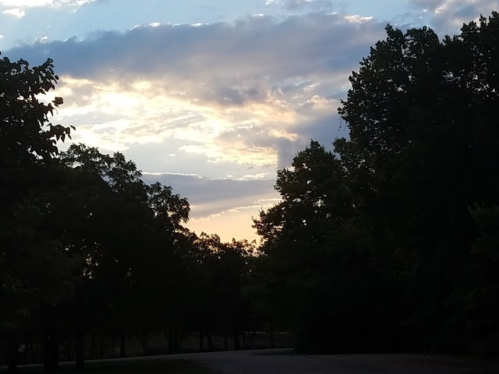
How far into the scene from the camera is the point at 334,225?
48875 millimetres

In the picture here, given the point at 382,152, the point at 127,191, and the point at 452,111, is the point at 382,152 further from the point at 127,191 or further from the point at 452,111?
the point at 127,191

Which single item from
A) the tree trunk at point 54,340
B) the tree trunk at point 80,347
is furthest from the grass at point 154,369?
the tree trunk at point 54,340

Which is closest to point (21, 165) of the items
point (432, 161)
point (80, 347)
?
point (432, 161)

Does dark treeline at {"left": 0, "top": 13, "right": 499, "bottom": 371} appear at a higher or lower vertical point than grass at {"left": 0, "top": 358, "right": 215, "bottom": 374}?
higher

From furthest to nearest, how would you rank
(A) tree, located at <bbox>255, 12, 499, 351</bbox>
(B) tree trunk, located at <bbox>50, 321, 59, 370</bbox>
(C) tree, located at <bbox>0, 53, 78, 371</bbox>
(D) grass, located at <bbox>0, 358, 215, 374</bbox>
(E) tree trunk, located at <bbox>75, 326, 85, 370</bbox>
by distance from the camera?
(B) tree trunk, located at <bbox>50, 321, 59, 370</bbox>
(E) tree trunk, located at <bbox>75, 326, 85, 370</bbox>
(D) grass, located at <bbox>0, 358, 215, 374</bbox>
(A) tree, located at <bbox>255, 12, 499, 351</bbox>
(C) tree, located at <bbox>0, 53, 78, 371</bbox>

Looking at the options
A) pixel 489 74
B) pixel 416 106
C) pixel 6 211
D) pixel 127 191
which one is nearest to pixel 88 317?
pixel 127 191

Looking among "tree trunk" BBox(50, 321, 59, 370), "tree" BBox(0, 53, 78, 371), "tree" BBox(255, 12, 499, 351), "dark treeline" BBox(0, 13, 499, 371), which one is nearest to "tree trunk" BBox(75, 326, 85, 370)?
"dark treeline" BBox(0, 13, 499, 371)

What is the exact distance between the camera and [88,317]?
1467 inches

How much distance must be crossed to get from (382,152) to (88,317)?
1890cm

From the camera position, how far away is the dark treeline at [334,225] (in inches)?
520

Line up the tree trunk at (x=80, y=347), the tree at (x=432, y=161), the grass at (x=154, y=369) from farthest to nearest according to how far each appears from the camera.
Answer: the tree trunk at (x=80, y=347) < the grass at (x=154, y=369) < the tree at (x=432, y=161)

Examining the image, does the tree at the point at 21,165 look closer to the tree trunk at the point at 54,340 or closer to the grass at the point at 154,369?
the grass at the point at 154,369

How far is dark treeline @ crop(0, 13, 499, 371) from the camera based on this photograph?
43.4 feet

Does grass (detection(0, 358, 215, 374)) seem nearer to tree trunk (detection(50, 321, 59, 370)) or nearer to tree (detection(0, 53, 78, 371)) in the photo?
tree trunk (detection(50, 321, 59, 370))
